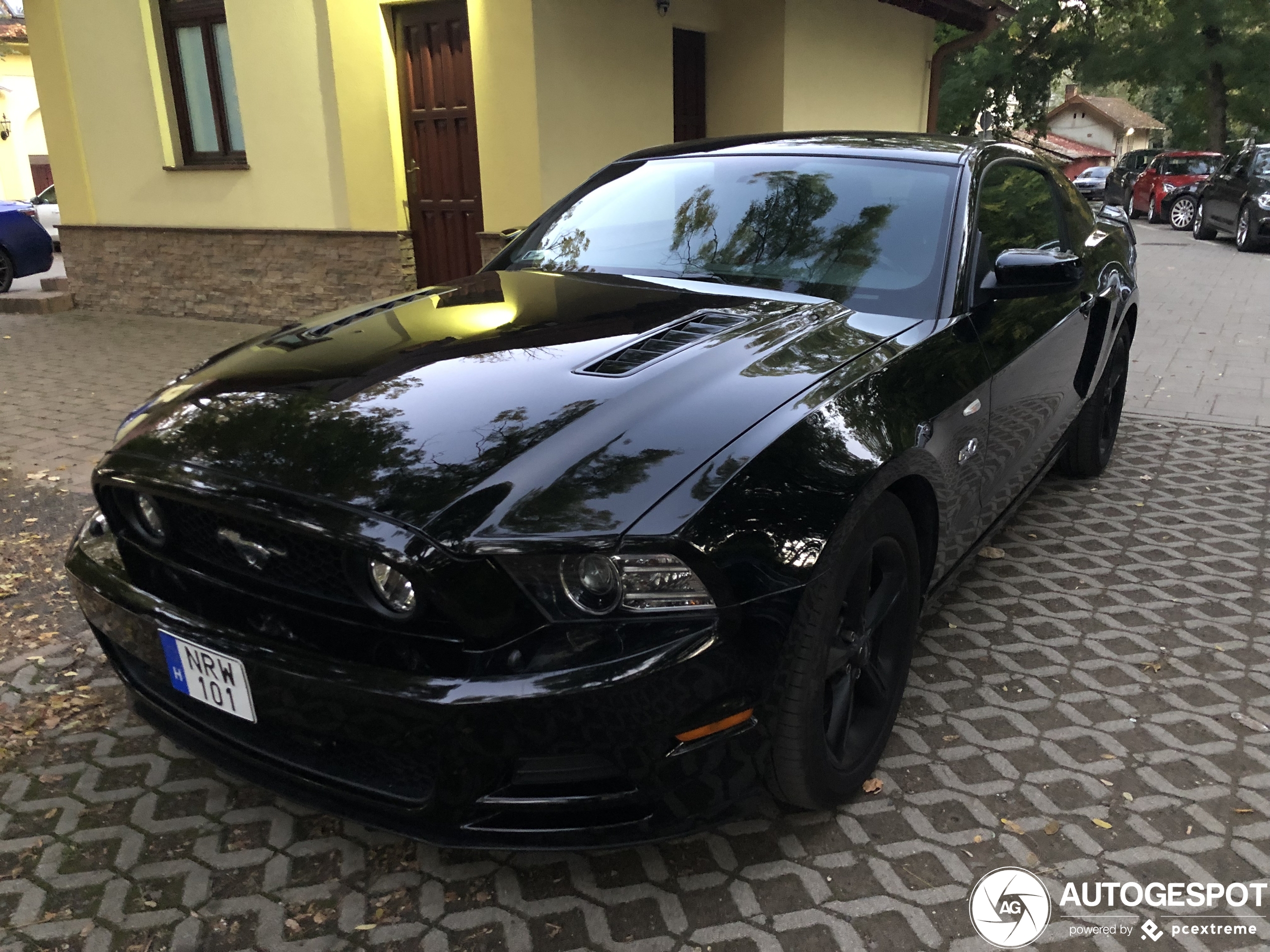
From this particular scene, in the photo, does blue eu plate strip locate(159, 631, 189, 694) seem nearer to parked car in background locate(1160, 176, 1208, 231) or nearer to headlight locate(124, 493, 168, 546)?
headlight locate(124, 493, 168, 546)

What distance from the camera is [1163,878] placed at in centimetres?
229

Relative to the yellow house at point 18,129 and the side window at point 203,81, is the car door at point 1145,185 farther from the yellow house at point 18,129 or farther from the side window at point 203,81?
the yellow house at point 18,129

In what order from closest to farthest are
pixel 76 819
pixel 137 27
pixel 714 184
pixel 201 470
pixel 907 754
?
pixel 201 470 < pixel 76 819 < pixel 907 754 < pixel 714 184 < pixel 137 27

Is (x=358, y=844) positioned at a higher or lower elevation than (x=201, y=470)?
lower

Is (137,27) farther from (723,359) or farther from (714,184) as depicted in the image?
(723,359)

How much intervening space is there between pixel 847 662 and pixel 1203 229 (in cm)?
1941

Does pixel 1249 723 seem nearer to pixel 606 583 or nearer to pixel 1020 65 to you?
pixel 606 583

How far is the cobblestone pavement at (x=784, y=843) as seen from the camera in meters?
2.17

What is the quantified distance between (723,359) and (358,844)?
1.47 m

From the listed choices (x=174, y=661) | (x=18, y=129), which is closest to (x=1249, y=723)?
(x=174, y=661)

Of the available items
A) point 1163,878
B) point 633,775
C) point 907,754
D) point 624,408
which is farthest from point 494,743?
point 1163,878

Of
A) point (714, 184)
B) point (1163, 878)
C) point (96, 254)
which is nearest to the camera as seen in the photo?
point (1163, 878)

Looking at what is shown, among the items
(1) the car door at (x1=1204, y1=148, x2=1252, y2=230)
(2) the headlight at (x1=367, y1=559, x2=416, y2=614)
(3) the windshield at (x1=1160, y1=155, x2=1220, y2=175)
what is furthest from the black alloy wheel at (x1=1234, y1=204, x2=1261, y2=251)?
(2) the headlight at (x1=367, y1=559, x2=416, y2=614)

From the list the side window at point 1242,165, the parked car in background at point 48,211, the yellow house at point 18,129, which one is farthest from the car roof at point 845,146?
the yellow house at point 18,129
